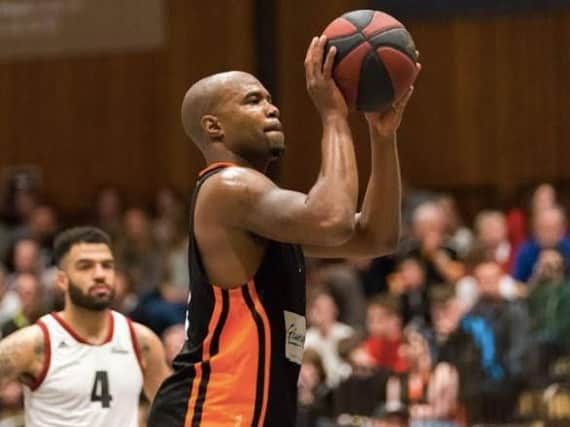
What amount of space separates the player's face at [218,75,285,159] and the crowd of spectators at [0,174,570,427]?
3.94 m

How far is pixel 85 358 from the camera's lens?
21.2 feet

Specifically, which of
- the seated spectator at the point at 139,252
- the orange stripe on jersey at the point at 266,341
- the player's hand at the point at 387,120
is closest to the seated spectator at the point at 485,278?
the seated spectator at the point at 139,252

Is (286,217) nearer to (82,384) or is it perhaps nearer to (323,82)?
(323,82)

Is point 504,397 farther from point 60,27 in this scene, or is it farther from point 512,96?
point 60,27

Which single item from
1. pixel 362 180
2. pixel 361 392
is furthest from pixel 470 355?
pixel 362 180

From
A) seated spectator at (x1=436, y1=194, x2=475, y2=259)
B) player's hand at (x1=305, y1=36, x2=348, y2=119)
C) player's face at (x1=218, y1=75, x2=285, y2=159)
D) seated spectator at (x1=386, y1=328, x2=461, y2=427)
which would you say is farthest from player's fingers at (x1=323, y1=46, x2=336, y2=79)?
seated spectator at (x1=436, y1=194, x2=475, y2=259)

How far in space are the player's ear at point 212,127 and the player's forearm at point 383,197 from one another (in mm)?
504

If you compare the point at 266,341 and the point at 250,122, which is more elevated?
the point at 250,122

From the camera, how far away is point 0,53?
654 inches

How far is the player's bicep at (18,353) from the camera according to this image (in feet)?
20.6

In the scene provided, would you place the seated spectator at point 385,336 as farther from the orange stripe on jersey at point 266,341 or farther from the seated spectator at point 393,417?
the orange stripe on jersey at point 266,341

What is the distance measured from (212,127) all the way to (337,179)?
0.55m

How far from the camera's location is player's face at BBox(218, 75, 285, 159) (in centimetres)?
457

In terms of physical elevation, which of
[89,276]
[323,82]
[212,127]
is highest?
[323,82]
